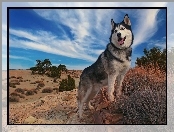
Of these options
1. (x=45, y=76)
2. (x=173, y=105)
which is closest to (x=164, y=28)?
(x=173, y=105)

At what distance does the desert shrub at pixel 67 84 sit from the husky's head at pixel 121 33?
0.68m

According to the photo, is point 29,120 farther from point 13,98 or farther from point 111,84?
point 111,84

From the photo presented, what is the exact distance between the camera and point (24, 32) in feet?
17.6

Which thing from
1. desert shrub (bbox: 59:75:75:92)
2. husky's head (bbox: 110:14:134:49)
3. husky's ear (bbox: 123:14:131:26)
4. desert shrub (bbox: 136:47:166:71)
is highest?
husky's ear (bbox: 123:14:131:26)

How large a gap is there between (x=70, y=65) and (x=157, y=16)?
3.92ft

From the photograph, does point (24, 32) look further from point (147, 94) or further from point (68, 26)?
point (147, 94)

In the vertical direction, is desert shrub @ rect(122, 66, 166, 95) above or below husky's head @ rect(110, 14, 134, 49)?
below

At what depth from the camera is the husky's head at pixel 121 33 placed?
208 inches

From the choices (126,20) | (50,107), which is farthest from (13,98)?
(126,20)

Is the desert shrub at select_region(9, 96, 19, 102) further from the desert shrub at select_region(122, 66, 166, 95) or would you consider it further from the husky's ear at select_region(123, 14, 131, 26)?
the husky's ear at select_region(123, 14, 131, 26)

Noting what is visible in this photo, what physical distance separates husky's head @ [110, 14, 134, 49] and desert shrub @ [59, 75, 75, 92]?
2.24 feet

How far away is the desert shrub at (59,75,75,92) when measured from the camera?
5.40m

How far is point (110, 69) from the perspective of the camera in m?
5.36

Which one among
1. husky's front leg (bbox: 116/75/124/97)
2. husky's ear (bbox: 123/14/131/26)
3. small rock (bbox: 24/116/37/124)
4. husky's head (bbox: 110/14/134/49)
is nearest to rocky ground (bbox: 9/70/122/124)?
small rock (bbox: 24/116/37/124)
